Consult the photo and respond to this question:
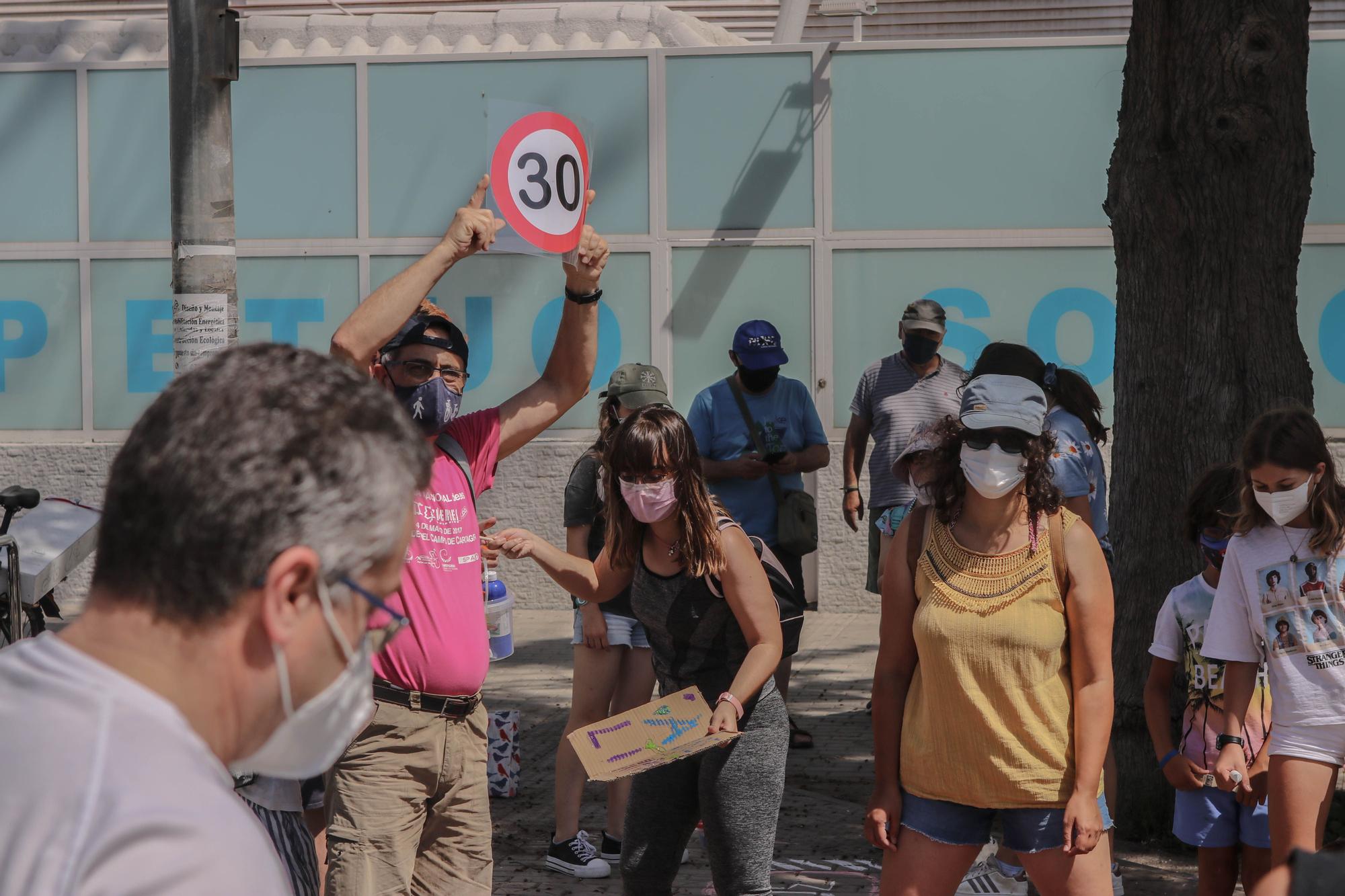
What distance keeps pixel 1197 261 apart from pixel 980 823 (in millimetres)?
2936

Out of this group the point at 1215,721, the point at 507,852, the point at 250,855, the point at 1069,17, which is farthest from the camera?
the point at 1069,17

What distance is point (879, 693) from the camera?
12.1 feet

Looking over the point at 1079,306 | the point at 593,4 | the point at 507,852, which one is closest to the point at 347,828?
the point at 507,852

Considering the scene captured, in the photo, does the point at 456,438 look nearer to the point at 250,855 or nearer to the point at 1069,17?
the point at 250,855

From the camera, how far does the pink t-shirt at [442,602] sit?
11.4ft

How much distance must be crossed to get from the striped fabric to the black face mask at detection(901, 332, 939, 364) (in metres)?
4.83

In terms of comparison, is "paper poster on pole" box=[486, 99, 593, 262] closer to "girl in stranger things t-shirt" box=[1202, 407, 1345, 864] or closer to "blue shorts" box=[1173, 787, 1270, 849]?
"girl in stranger things t-shirt" box=[1202, 407, 1345, 864]

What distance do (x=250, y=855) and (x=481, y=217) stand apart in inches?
94.3

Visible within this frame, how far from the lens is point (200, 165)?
4.84 metres

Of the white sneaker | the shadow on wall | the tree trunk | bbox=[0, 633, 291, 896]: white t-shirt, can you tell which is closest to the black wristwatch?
the white sneaker

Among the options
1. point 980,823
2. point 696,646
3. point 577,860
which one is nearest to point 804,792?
point 577,860

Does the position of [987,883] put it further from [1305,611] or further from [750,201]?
[750,201]

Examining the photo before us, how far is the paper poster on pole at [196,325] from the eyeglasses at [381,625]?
11.6 ft

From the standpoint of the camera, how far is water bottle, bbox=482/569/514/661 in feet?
14.8
